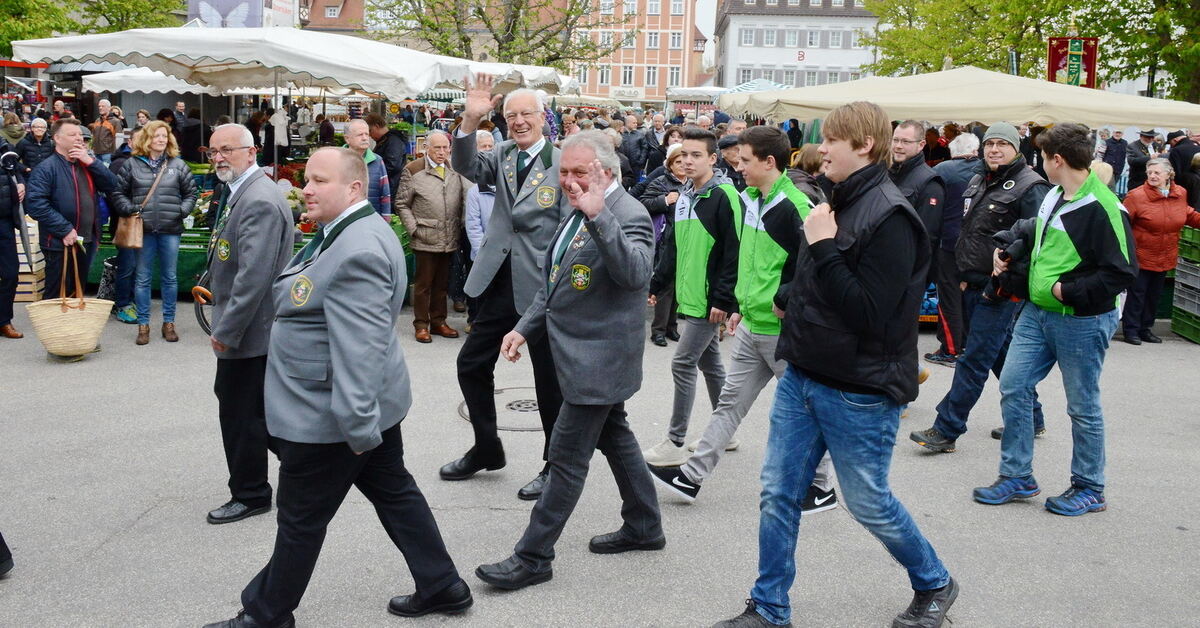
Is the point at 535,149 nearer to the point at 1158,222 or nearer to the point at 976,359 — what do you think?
the point at 976,359

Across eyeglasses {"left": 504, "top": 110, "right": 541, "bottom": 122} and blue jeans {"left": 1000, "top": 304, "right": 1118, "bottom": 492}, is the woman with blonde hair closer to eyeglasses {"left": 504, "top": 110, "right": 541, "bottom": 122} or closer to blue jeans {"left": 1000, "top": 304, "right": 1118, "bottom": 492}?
eyeglasses {"left": 504, "top": 110, "right": 541, "bottom": 122}

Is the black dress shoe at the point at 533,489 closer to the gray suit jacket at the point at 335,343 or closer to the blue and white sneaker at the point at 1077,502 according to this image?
the gray suit jacket at the point at 335,343

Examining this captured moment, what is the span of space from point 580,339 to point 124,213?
6172 millimetres

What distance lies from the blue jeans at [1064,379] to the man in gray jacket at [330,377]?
3162mm

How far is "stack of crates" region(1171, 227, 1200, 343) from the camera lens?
1017cm

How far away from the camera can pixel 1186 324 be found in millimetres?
10328

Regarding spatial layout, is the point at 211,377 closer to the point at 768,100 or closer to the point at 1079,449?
the point at 1079,449

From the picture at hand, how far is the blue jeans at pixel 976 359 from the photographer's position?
5797mm

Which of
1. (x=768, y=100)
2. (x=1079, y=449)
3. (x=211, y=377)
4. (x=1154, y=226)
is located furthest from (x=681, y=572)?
(x=768, y=100)

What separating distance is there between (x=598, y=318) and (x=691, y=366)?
1.76m

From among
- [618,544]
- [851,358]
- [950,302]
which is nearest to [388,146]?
[950,302]

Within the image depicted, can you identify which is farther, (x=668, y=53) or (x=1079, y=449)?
(x=668, y=53)

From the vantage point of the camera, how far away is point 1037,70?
26.7 m

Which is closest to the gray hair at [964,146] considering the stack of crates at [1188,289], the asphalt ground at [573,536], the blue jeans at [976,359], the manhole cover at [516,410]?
the stack of crates at [1188,289]
